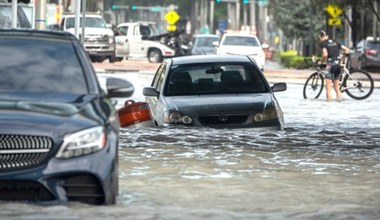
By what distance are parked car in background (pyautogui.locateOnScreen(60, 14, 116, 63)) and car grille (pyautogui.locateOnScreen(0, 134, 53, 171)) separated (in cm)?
4494

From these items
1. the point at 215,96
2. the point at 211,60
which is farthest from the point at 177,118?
the point at 211,60

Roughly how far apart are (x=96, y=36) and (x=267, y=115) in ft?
124

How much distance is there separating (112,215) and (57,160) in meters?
0.58

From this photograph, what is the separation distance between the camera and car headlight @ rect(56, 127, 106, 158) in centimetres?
996

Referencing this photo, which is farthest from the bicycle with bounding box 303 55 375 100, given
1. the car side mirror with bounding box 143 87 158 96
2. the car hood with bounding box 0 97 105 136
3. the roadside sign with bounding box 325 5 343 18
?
the roadside sign with bounding box 325 5 343 18

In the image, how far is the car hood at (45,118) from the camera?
9.98 metres

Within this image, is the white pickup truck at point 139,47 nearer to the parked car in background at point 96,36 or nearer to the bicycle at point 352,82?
the parked car in background at point 96,36

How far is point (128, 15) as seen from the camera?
588ft

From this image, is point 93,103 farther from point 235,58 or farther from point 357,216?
point 235,58

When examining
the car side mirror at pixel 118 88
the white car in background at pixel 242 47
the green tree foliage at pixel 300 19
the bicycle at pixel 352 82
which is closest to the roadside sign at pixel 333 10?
the white car in background at pixel 242 47

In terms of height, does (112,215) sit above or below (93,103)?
below

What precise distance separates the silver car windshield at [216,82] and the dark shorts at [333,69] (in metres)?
12.2

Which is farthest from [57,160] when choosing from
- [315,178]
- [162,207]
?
[315,178]

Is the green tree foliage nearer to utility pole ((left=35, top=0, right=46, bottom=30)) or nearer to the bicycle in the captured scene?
utility pole ((left=35, top=0, right=46, bottom=30))
